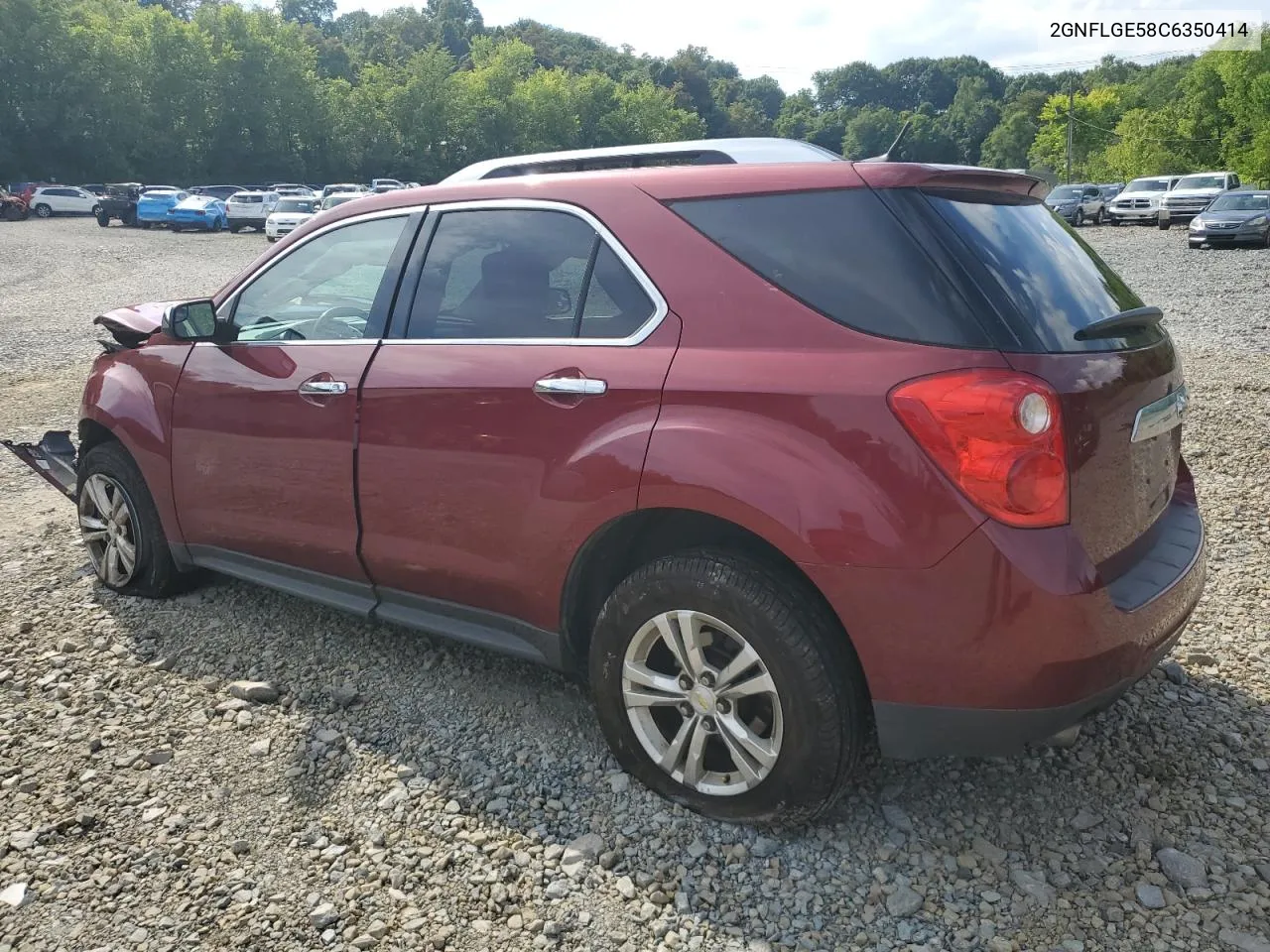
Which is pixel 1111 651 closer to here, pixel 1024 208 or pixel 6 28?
pixel 1024 208

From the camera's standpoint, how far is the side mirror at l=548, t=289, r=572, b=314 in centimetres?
307

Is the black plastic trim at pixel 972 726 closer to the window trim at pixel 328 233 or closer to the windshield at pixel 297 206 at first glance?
the window trim at pixel 328 233

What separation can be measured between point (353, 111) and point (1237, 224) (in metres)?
68.3

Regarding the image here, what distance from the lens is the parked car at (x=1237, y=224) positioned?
23.4 meters

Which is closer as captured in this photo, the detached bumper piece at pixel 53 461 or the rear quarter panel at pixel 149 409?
the rear quarter panel at pixel 149 409

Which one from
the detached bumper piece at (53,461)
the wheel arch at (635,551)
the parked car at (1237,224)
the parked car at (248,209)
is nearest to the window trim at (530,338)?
the wheel arch at (635,551)

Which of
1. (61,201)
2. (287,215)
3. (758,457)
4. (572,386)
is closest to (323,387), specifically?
(572,386)

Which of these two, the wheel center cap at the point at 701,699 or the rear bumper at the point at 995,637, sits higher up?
the rear bumper at the point at 995,637

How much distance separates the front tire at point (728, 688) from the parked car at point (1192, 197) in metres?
35.2

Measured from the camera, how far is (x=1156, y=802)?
9.57 feet

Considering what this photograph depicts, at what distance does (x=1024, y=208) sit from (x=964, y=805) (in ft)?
5.71

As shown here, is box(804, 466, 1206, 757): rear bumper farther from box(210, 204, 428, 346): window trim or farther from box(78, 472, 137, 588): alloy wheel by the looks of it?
box(78, 472, 137, 588): alloy wheel

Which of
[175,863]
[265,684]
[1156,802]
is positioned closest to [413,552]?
[265,684]

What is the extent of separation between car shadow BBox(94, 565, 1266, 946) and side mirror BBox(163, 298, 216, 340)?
4.08 ft
